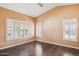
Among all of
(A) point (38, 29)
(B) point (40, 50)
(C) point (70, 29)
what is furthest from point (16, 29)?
(C) point (70, 29)

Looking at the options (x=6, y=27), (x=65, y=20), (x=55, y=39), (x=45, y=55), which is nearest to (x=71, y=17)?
(x=65, y=20)

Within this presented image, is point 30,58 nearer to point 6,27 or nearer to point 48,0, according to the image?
point 6,27

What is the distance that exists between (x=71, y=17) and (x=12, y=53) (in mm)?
1162

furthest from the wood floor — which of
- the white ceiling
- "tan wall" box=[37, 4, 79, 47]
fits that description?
the white ceiling

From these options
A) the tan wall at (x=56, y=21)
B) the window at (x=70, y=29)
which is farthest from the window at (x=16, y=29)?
the window at (x=70, y=29)

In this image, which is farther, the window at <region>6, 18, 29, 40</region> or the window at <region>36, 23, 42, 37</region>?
the window at <region>36, 23, 42, 37</region>

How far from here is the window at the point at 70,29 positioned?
1580 millimetres

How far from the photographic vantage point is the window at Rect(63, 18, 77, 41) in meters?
1.58

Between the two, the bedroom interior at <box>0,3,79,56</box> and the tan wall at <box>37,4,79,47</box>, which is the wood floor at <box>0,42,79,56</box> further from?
the tan wall at <box>37,4,79,47</box>

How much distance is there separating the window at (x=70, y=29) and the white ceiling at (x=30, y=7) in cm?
33

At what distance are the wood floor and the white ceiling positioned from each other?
55cm

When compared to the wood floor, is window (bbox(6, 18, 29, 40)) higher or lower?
higher

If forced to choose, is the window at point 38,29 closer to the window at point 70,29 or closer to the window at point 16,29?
the window at point 16,29

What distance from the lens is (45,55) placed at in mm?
1664
